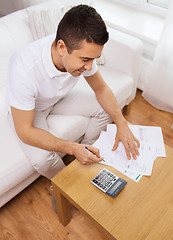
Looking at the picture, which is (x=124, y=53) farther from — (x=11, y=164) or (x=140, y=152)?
(x=11, y=164)

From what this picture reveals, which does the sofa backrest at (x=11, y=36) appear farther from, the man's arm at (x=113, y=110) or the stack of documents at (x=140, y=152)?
the stack of documents at (x=140, y=152)

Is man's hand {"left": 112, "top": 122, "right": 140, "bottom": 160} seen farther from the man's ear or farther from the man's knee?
the man's ear

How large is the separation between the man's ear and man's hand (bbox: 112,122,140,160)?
0.50m

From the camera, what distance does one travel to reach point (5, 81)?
1.61 m

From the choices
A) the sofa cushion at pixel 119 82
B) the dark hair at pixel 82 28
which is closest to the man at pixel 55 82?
the dark hair at pixel 82 28

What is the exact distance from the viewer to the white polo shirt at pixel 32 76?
3.57 feet

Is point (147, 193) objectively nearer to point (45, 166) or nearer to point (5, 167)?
point (45, 166)

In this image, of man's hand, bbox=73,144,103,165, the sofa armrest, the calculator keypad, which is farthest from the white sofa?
the calculator keypad

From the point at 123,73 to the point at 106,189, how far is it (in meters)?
1.02

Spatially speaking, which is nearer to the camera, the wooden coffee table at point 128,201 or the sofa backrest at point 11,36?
the wooden coffee table at point 128,201

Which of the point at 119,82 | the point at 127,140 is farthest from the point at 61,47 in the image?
the point at 119,82

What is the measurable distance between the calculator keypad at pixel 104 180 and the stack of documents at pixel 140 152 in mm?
63

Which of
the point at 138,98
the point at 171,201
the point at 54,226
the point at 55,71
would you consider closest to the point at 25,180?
the point at 54,226

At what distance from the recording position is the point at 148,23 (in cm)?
208
